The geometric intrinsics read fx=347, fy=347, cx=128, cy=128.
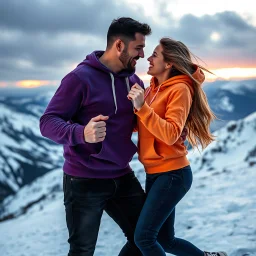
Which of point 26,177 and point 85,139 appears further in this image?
point 26,177

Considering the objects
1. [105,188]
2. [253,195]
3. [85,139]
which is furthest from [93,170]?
[253,195]

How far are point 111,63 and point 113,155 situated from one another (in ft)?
3.35

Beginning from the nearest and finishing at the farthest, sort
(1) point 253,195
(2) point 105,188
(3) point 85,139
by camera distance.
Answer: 1. (3) point 85,139
2. (2) point 105,188
3. (1) point 253,195

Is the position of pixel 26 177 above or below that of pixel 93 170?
below

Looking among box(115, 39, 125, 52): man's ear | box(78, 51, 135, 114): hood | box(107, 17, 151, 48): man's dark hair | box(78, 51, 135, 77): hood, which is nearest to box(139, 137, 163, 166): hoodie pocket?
box(78, 51, 135, 114): hood

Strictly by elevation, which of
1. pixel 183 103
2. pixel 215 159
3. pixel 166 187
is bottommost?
pixel 215 159

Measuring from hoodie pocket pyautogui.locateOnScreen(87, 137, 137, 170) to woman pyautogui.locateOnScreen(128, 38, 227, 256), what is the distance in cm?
16

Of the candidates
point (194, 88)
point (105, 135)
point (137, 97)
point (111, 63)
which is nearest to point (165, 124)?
point (137, 97)

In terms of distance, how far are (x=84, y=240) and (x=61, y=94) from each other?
155cm

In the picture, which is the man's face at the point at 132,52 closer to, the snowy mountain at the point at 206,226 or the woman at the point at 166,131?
the woman at the point at 166,131

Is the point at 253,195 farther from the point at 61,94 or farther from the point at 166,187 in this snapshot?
the point at 61,94

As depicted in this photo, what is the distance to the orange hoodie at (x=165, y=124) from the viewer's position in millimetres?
3402

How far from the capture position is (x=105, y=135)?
345 centimetres

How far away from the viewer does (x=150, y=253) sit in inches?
142
